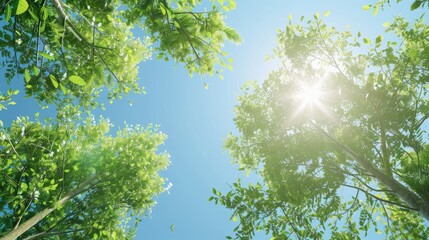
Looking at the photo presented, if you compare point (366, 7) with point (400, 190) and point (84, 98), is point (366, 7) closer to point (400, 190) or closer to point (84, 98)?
point (400, 190)

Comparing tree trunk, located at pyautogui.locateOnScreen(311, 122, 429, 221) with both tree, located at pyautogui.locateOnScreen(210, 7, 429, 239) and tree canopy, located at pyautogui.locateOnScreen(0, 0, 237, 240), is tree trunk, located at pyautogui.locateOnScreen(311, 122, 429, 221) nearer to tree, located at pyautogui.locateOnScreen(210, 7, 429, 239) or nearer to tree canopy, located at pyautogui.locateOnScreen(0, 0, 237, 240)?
tree, located at pyautogui.locateOnScreen(210, 7, 429, 239)

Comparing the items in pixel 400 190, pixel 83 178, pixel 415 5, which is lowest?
pixel 400 190

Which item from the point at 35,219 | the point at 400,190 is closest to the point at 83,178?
the point at 35,219

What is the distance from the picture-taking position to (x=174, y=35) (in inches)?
181

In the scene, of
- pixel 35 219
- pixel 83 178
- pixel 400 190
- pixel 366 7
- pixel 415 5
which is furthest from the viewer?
pixel 83 178

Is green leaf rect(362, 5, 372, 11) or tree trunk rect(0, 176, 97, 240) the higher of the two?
green leaf rect(362, 5, 372, 11)

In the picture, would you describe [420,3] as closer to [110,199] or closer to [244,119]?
[244,119]

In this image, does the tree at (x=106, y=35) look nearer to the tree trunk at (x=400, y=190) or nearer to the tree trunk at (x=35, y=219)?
the tree trunk at (x=35, y=219)

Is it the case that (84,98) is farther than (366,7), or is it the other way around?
(84,98)

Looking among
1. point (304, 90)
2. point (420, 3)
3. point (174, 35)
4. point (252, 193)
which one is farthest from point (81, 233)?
point (420, 3)

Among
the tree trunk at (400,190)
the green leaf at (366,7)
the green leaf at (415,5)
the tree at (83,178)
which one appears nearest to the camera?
the green leaf at (415,5)

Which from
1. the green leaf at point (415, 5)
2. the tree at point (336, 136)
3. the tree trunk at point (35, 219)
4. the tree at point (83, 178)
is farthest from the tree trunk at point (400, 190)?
the tree trunk at point (35, 219)

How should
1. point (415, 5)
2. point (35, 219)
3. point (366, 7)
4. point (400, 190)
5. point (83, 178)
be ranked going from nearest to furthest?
1. point (415, 5)
2. point (366, 7)
3. point (400, 190)
4. point (35, 219)
5. point (83, 178)

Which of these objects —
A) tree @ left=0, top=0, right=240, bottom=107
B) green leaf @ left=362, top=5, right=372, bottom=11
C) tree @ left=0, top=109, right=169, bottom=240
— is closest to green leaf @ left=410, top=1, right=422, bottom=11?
green leaf @ left=362, top=5, right=372, bottom=11
